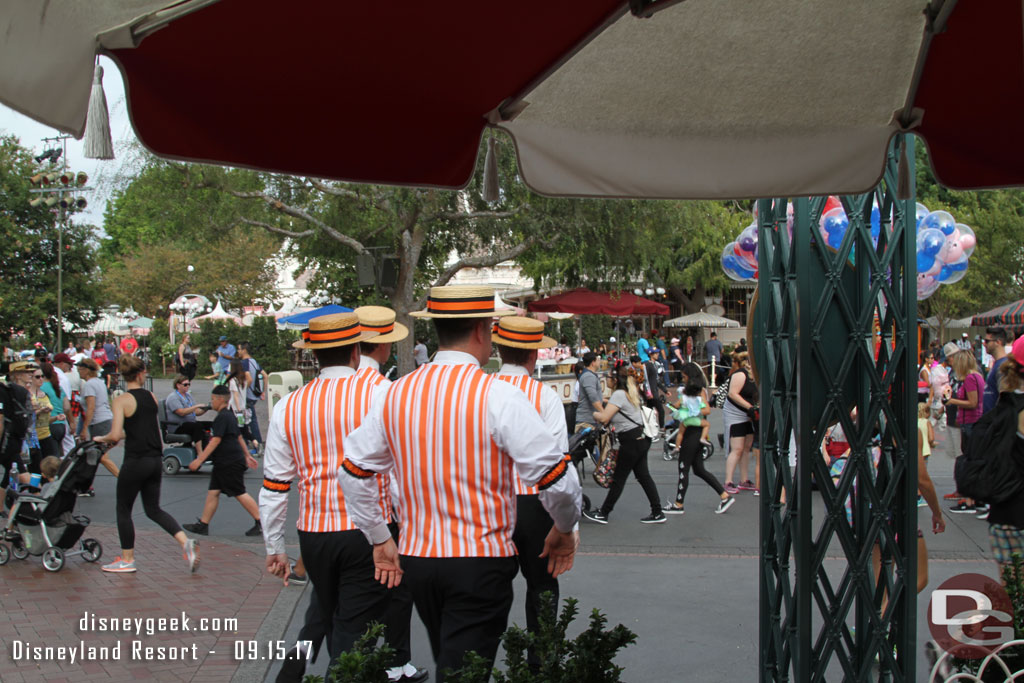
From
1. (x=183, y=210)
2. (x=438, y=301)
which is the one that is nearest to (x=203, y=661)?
(x=438, y=301)

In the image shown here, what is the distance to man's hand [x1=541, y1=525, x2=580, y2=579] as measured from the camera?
373 centimetres

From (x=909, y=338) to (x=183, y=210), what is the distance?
16719 mm

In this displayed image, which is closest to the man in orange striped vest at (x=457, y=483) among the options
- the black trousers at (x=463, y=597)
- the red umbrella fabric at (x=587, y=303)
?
the black trousers at (x=463, y=597)

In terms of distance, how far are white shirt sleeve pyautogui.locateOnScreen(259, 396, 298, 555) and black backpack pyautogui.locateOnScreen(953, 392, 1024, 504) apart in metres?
3.68

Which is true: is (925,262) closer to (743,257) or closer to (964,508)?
(743,257)

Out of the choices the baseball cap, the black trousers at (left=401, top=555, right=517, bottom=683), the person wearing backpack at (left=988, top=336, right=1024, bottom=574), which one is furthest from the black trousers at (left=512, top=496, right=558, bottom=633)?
the baseball cap

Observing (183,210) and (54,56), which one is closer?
(54,56)

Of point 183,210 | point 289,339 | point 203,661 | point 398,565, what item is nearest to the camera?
point 398,565

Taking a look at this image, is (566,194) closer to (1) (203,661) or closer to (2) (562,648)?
(2) (562,648)

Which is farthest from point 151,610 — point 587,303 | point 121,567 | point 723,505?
point 587,303

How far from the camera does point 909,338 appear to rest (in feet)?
12.8

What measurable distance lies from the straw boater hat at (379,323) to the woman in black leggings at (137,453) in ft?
9.32

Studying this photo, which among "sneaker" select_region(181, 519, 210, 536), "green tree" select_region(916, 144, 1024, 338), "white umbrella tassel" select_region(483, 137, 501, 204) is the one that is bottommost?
"sneaker" select_region(181, 519, 210, 536)

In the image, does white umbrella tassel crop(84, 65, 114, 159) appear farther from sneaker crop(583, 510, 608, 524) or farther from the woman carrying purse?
sneaker crop(583, 510, 608, 524)
